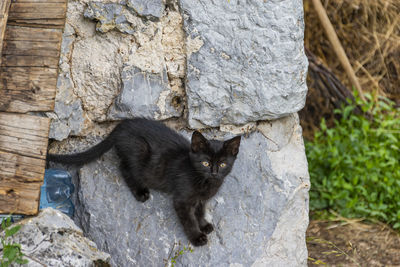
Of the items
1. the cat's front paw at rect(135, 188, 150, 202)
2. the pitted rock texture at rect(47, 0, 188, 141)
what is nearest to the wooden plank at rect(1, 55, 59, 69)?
the pitted rock texture at rect(47, 0, 188, 141)

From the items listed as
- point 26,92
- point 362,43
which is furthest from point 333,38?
point 26,92

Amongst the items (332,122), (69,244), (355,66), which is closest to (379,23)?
(355,66)

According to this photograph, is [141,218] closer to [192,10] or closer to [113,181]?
[113,181]

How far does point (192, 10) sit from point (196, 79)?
475 mm

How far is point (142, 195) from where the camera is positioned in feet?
12.3

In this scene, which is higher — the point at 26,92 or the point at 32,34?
the point at 32,34

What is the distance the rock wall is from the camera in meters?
3.61

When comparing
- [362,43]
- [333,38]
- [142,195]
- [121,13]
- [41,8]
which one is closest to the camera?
[41,8]

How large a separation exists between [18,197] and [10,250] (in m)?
0.41

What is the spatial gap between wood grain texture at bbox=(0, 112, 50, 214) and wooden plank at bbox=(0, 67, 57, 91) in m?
0.17

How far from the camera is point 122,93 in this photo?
365 centimetres

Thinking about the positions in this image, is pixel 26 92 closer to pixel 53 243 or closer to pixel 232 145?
pixel 53 243

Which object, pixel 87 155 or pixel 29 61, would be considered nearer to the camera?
pixel 29 61

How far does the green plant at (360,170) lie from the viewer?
493 cm
